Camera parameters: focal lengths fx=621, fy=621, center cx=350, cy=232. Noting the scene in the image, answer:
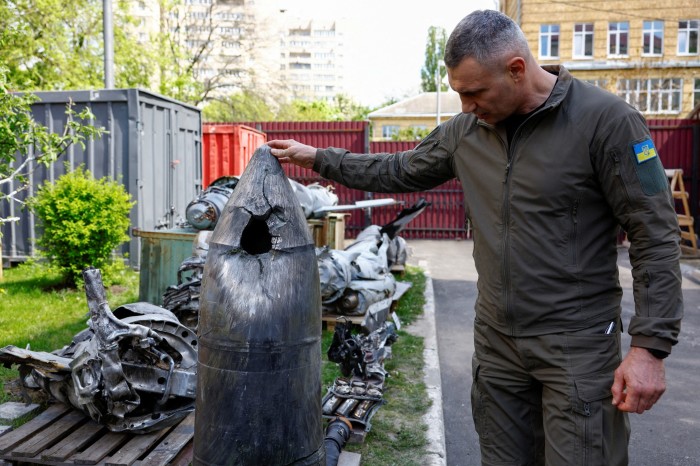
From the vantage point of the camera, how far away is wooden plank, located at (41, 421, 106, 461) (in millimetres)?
3562

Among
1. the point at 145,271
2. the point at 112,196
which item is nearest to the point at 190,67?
the point at 112,196

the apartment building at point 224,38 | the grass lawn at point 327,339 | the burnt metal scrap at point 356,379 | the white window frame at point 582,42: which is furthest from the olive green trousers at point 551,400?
the white window frame at point 582,42

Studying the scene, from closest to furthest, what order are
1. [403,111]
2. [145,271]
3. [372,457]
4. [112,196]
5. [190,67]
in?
[372,457]
[145,271]
[112,196]
[190,67]
[403,111]

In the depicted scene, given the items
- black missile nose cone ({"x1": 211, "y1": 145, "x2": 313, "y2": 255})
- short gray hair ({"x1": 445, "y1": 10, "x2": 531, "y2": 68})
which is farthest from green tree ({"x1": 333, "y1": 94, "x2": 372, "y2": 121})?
short gray hair ({"x1": 445, "y1": 10, "x2": 531, "y2": 68})

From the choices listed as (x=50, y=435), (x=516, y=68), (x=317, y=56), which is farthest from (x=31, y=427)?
(x=317, y=56)

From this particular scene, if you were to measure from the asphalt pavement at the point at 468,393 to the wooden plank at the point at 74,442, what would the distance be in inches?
86.8

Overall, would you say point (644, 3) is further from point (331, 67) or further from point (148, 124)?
point (331, 67)

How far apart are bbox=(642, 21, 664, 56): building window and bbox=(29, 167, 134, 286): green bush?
32.6m

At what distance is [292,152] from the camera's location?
297cm

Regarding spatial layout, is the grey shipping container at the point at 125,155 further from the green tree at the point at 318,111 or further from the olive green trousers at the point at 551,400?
the green tree at the point at 318,111

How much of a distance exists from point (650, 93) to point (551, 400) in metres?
33.2

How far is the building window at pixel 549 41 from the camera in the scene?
1316 inches

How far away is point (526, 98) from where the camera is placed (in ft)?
7.82

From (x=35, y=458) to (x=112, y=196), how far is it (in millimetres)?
5397
